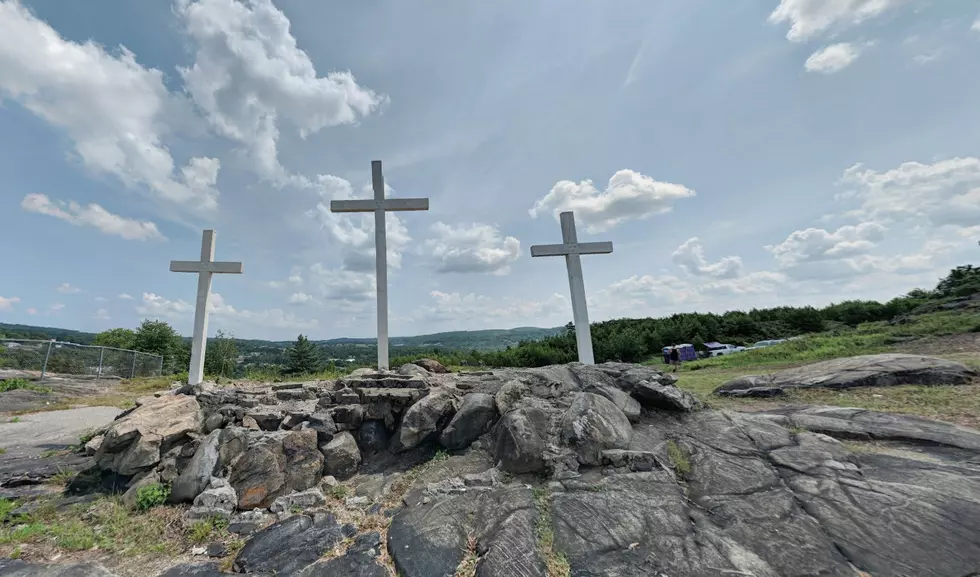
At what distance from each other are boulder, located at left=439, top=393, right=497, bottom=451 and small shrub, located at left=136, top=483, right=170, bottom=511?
3.60 metres

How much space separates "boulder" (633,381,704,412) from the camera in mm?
6260

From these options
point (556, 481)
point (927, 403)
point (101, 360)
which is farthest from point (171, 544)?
point (101, 360)

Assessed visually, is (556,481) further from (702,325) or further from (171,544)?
(702,325)

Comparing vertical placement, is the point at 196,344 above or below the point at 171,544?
above

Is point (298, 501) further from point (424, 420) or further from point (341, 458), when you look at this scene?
point (424, 420)

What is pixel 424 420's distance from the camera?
19.0 ft

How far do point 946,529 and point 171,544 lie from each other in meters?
7.49

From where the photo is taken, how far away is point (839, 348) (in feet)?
53.7

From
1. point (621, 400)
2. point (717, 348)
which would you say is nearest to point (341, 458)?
point (621, 400)

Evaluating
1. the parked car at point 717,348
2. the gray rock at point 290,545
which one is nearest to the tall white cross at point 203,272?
the gray rock at point 290,545

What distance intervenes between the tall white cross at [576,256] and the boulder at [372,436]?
4.80 meters

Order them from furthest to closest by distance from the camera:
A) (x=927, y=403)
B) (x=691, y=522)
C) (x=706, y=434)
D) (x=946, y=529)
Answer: (x=927, y=403)
(x=706, y=434)
(x=691, y=522)
(x=946, y=529)

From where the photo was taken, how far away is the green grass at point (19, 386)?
12426mm

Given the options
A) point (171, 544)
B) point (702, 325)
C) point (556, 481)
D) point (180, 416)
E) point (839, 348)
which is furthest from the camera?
point (702, 325)
